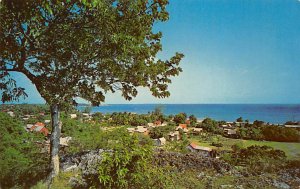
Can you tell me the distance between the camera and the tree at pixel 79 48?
15.1 feet

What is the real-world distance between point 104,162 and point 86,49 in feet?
8.52

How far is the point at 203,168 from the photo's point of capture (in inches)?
349

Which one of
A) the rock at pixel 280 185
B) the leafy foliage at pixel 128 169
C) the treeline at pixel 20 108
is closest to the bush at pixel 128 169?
the leafy foliage at pixel 128 169

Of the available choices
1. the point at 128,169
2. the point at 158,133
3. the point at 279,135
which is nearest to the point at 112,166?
the point at 128,169

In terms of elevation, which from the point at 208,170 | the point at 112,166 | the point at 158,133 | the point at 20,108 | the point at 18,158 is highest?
the point at 20,108

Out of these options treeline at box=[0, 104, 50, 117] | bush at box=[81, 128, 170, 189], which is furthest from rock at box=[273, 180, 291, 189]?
treeline at box=[0, 104, 50, 117]

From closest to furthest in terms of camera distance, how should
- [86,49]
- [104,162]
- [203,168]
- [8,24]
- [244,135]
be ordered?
[8,24] → [104,162] → [86,49] → [203,168] → [244,135]

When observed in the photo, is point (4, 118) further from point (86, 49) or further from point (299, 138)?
point (299, 138)

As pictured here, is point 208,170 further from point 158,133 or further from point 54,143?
point 158,133

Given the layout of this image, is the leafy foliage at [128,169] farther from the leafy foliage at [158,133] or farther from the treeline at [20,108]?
the leafy foliage at [158,133]

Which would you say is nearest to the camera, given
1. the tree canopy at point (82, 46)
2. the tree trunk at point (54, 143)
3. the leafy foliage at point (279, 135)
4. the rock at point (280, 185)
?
the tree canopy at point (82, 46)

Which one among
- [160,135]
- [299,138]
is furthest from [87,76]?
[299,138]

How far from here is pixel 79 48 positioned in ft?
17.9

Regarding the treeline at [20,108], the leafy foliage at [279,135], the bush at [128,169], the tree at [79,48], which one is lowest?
the leafy foliage at [279,135]
